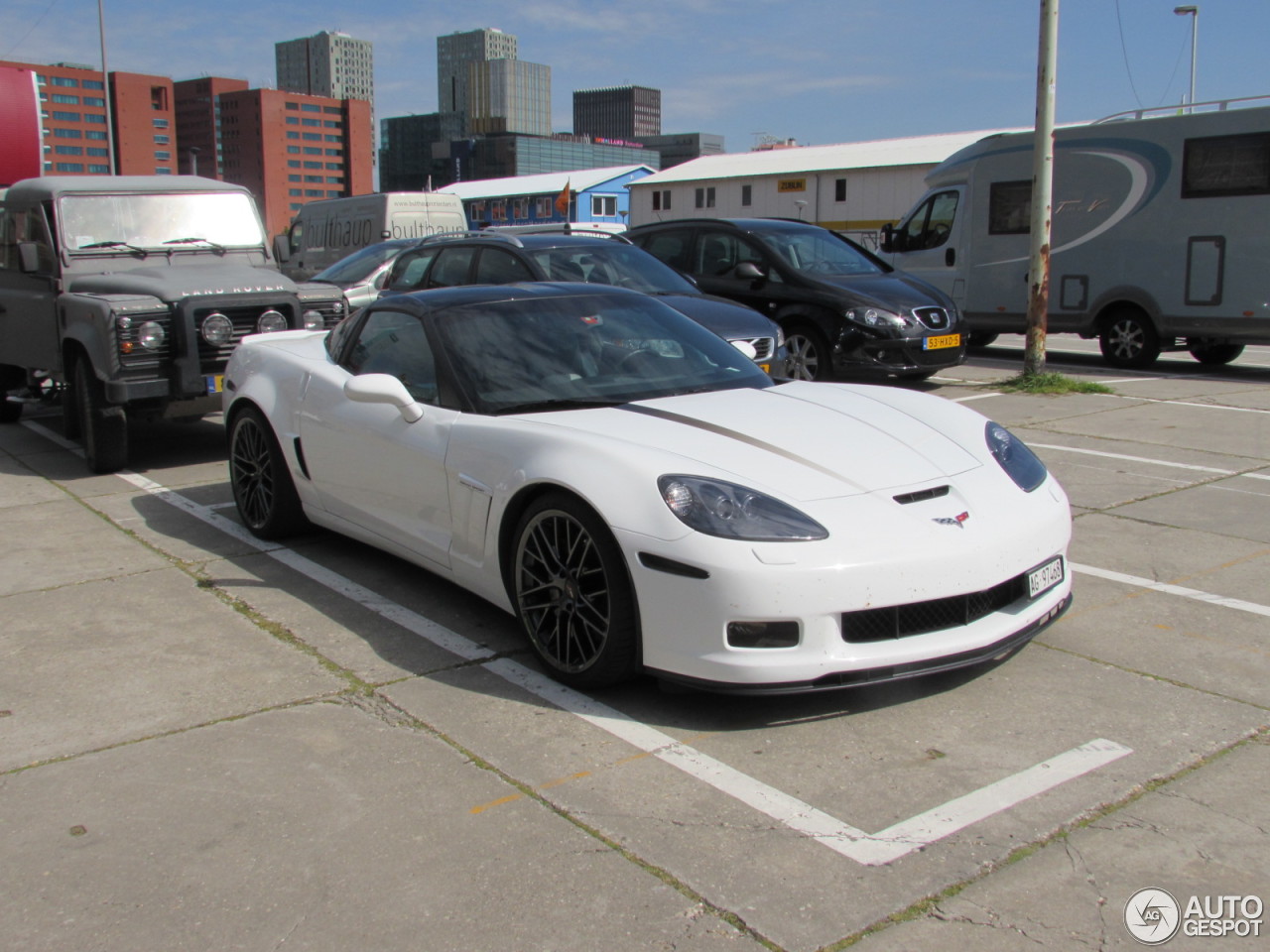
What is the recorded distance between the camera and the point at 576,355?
4.93 m

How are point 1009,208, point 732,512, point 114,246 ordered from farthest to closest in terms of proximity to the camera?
point 1009,208
point 114,246
point 732,512

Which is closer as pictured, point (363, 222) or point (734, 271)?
point (734, 271)

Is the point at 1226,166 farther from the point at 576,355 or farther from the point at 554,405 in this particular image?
the point at 554,405

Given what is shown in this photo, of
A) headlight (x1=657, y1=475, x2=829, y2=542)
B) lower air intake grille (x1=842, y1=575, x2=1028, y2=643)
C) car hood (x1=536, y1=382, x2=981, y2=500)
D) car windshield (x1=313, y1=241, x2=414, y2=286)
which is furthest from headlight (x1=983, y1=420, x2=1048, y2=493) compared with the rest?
car windshield (x1=313, y1=241, x2=414, y2=286)

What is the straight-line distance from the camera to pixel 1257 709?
12.7ft

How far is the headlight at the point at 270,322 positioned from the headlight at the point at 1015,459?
5.52 meters

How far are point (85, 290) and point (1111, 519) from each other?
7273 millimetres

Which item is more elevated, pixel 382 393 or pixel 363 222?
pixel 363 222

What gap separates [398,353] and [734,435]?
1.84 meters

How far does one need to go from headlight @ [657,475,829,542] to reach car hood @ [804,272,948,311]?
26.1 feet

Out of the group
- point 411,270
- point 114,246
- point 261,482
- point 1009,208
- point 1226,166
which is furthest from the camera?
point 1009,208

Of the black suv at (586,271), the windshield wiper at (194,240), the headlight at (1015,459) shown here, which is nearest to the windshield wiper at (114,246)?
the windshield wiper at (194,240)

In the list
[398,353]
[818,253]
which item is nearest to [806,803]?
[398,353]

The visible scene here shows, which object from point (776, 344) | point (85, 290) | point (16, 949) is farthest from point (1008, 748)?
point (85, 290)
